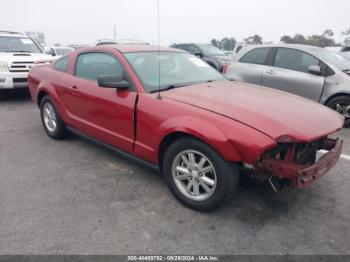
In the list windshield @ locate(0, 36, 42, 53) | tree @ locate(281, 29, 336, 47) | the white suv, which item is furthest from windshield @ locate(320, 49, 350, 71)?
tree @ locate(281, 29, 336, 47)

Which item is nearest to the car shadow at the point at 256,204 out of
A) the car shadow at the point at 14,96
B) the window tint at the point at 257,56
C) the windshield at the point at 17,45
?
the window tint at the point at 257,56

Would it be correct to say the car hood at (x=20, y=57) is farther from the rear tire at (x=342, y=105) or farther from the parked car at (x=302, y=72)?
the rear tire at (x=342, y=105)

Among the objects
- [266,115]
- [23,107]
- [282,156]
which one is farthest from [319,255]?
[23,107]

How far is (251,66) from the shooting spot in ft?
22.2

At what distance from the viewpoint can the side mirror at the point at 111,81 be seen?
3.30 m

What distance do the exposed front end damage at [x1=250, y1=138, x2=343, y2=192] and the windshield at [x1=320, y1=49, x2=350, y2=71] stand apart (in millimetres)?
3683

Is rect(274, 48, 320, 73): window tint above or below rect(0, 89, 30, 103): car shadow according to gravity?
above

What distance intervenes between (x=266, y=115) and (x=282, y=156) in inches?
15.3

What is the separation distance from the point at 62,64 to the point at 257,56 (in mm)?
4170

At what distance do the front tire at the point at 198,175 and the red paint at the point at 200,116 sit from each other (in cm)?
13

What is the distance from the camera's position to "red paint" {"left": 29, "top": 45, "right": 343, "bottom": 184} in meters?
2.57

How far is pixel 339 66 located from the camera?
19.4 feet

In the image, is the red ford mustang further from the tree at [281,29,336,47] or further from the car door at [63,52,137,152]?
the tree at [281,29,336,47]

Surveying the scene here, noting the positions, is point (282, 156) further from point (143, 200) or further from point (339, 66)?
point (339, 66)
